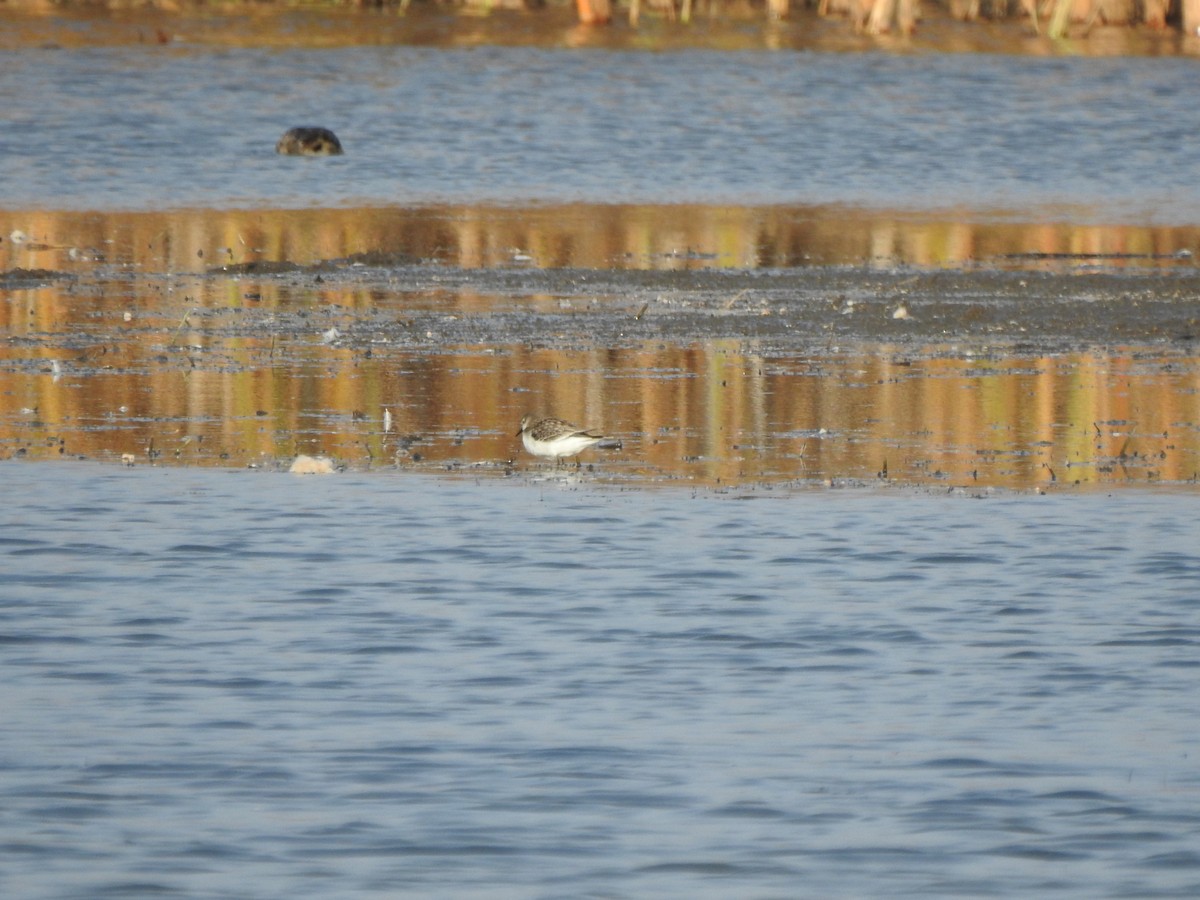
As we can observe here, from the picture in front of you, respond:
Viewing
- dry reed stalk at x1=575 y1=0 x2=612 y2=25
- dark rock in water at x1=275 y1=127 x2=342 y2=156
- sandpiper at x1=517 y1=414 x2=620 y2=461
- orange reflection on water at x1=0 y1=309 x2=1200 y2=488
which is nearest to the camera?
sandpiper at x1=517 y1=414 x2=620 y2=461

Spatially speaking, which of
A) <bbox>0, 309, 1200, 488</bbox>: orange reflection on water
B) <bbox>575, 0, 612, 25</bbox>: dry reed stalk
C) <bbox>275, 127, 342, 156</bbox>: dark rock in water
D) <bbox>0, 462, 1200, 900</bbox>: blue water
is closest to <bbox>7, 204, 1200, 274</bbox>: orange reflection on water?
<bbox>0, 309, 1200, 488</bbox>: orange reflection on water

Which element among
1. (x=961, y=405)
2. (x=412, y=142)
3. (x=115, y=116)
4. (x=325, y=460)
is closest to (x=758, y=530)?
(x=325, y=460)

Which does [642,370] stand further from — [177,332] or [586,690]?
[586,690]

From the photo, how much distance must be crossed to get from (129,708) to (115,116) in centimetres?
2686

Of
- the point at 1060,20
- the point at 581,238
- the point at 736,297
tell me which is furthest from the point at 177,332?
the point at 1060,20

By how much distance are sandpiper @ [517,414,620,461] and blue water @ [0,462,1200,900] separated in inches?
8.3

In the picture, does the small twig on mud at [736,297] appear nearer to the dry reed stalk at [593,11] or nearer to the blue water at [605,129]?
the blue water at [605,129]

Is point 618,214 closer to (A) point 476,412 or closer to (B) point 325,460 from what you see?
(A) point 476,412

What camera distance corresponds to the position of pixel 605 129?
33750 millimetres

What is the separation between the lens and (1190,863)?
6.22 m

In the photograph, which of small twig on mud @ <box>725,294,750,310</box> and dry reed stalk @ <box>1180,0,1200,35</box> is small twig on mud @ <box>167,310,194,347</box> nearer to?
small twig on mud @ <box>725,294,750,310</box>

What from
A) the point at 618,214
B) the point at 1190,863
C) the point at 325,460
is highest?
the point at 618,214

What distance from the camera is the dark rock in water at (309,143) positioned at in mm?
29688

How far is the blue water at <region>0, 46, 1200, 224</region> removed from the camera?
26.1 meters
